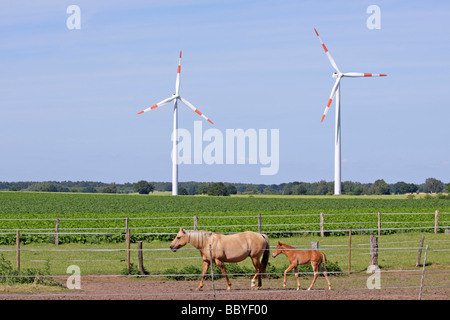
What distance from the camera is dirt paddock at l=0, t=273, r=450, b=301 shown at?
50.3 ft

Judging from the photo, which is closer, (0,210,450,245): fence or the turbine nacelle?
(0,210,450,245): fence

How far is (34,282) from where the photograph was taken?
1766 centimetres

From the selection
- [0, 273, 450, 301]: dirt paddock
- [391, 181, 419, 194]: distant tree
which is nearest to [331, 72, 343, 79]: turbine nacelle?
[0, 273, 450, 301]: dirt paddock

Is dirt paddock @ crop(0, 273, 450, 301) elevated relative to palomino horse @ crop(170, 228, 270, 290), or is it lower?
lower

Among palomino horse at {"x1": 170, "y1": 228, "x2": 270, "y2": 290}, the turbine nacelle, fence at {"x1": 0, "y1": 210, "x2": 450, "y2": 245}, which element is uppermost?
the turbine nacelle

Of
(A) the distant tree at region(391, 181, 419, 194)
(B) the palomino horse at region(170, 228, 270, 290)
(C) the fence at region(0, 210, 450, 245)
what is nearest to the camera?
(B) the palomino horse at region(170, 228, 270, 290)

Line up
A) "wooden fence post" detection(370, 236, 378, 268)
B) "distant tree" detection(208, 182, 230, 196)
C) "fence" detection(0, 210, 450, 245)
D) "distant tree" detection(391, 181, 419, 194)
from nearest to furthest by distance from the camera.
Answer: "wooden fence post" detection(370, 236, 378, 268)
"fence" detection(0, 210, 450, 245)
"distant tree" detection(208, 182, 230, 196)
"distant tree" detection(391, 181, 419, 194)

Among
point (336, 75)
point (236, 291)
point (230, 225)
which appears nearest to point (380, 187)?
point (336, 75)

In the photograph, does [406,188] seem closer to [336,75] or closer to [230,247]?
[336,75]

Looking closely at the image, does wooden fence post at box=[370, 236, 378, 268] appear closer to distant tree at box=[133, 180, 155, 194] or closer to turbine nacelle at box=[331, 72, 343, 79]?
turbine nacelle at box=[331, 72, 343, 79]
